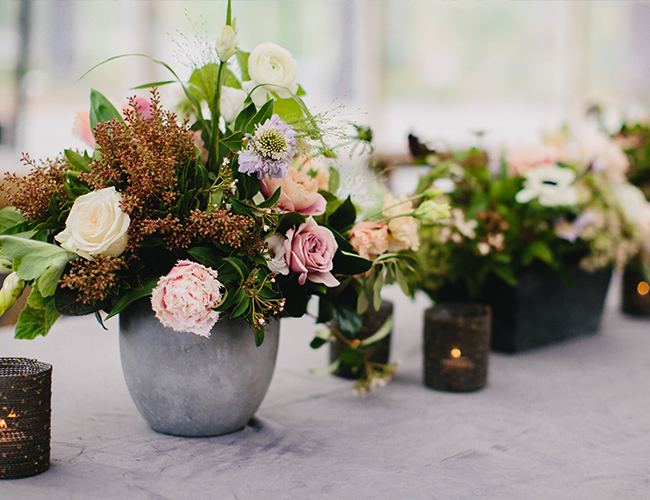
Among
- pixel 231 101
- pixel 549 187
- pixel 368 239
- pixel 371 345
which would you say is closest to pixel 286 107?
pixel 231 101

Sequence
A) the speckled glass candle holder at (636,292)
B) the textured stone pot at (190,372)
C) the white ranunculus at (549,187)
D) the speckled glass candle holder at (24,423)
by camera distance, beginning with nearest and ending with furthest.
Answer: the speckled glass candle holder at (24,423) < the textured stone pot at (190,372) < the white ranunculus at (549,187) < the speckled glass candle holder at (636,292)

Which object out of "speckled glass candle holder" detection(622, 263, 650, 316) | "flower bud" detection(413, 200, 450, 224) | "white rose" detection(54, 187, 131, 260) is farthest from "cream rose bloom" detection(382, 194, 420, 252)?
"speckled glass candle holder" detection(622, 263, 650, 316)

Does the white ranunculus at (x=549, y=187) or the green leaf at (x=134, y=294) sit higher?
the white ranunculus at (x=549, y=187)

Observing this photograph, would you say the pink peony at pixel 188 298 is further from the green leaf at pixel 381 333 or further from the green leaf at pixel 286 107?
the green leaf at pixel 381 333

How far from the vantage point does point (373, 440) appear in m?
0.76

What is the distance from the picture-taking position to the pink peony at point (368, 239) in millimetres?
753

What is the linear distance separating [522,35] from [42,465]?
5.01m

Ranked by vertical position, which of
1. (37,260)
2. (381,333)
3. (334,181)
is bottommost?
(381,333)

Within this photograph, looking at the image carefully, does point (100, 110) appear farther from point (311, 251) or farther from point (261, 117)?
point (311, 251)

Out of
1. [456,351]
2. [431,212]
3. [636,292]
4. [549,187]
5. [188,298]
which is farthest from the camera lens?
[636,292]

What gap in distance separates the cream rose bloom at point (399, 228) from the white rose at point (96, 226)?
35 cm

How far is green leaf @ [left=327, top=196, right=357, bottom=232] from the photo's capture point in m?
0.77

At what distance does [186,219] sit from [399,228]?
29 centimetres

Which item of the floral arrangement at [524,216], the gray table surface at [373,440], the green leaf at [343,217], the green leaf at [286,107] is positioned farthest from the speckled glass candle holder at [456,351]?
the green leaf at [286,107]
